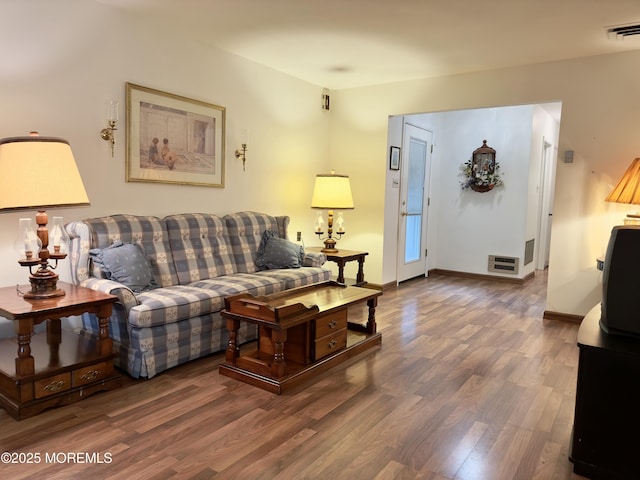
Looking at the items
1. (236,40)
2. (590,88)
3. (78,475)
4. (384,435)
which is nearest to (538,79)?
(590,88)

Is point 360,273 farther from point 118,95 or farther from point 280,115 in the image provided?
point 118,95

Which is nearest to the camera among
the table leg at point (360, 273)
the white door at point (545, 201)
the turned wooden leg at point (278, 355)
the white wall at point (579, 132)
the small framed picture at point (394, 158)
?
the turned wooden leg at point (278, 355)

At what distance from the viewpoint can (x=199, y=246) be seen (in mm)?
3732

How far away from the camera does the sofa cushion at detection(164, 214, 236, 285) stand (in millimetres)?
3555

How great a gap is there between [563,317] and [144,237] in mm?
3869

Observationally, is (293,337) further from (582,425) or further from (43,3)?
(43,3)

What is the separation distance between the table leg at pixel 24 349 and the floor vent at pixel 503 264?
5.75 m

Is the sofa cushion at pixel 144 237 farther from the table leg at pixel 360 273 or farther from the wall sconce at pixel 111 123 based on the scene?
the table leg at pixel 360 273

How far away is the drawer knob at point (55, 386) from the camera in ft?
7.63

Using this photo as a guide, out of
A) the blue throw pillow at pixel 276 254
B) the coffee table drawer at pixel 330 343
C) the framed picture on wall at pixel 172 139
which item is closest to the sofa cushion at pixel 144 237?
the framed picture on wall at pixel 172 139

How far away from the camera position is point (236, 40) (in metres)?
3.91

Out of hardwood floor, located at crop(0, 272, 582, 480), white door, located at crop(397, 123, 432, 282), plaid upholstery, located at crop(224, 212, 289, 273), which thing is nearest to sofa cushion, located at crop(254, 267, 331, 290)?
plaid upholstery, located at crop(224, 212, 289, 273)

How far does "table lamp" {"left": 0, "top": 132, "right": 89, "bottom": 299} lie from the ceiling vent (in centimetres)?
388

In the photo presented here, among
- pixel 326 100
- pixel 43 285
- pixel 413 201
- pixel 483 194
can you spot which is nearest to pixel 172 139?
pixel 43 285
